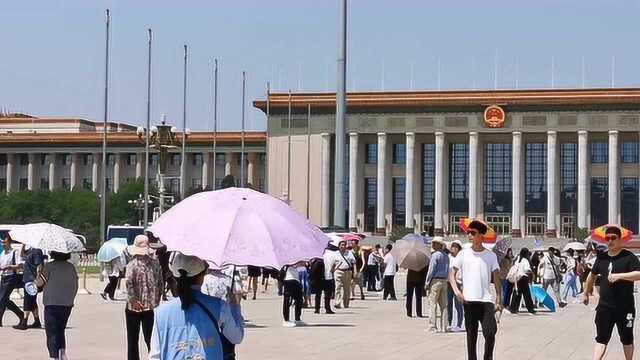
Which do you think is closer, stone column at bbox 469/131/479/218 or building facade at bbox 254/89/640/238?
building facade at bbox 254/89/640/238

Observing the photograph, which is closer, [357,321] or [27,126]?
[357,321]

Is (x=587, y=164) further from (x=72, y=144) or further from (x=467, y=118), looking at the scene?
(x=72, y=144)

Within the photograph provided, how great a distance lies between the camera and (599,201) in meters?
103

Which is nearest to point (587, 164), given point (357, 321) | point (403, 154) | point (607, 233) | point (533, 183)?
point (533, 183)

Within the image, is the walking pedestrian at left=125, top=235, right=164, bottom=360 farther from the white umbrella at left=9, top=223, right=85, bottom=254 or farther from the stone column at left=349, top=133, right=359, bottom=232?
the stone column at left=349, top=133, right=359, bottom=232

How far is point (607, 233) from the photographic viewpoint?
522 inches

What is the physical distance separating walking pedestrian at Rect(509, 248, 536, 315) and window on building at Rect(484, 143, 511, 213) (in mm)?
78279

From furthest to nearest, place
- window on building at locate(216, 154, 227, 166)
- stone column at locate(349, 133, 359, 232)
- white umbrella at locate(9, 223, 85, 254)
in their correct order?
window on building at locate(216, 154, 227, 166), stone column at locate(349, 133, 359, 232), white umbrella at locate(9, 223, 85, 254)

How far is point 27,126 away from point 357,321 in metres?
113

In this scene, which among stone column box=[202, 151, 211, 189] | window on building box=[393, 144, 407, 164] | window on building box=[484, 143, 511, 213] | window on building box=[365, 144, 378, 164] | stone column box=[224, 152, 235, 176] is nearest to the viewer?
window on building box=[393, 144, 407, 164]

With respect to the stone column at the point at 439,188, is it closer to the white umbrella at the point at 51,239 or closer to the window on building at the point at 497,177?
the window on building at the point at 497,177

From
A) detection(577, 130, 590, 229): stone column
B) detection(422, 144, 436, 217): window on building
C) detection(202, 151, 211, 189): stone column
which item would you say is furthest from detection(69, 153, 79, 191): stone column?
detection(577, 130, 590, 229): stone column

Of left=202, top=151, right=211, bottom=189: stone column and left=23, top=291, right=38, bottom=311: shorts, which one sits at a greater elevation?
left=202, top=151, right=211, bottom=189: stone column

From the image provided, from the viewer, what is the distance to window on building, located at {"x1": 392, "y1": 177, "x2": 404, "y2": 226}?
106m
